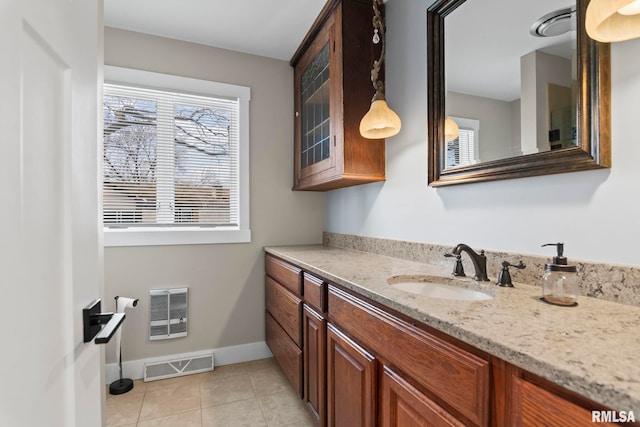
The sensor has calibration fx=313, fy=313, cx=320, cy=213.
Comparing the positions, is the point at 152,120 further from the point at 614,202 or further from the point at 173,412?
the point at 614,202

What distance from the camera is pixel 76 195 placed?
640 mm

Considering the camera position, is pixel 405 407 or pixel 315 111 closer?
pixel 405 407

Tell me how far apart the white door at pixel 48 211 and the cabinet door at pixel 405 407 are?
807 millimetres

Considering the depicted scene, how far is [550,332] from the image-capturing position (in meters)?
0.69

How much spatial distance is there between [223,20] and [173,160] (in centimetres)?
108

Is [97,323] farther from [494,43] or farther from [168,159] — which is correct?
[168,159]

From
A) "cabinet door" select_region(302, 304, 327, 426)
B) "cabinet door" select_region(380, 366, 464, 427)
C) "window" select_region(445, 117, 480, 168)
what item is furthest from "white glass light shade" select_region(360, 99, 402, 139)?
"cabinet door" select_region(380, 366, 464, 427)

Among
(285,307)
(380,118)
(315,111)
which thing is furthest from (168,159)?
(380,118)

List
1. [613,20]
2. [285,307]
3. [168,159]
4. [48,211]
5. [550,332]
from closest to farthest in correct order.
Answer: [48,211] → [550,332] → [613,20] → [285,307] → [168,159]

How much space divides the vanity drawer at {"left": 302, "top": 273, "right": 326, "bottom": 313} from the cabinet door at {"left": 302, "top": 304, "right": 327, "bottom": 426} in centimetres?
4

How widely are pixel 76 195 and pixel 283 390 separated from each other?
1.96 meters

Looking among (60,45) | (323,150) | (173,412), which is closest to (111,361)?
(173,412)

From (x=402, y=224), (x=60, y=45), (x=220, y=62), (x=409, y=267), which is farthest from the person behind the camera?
(x=220, y=62)

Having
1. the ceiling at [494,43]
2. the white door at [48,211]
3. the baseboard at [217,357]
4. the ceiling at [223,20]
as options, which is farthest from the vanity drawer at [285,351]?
the ceiling at [223,20]
